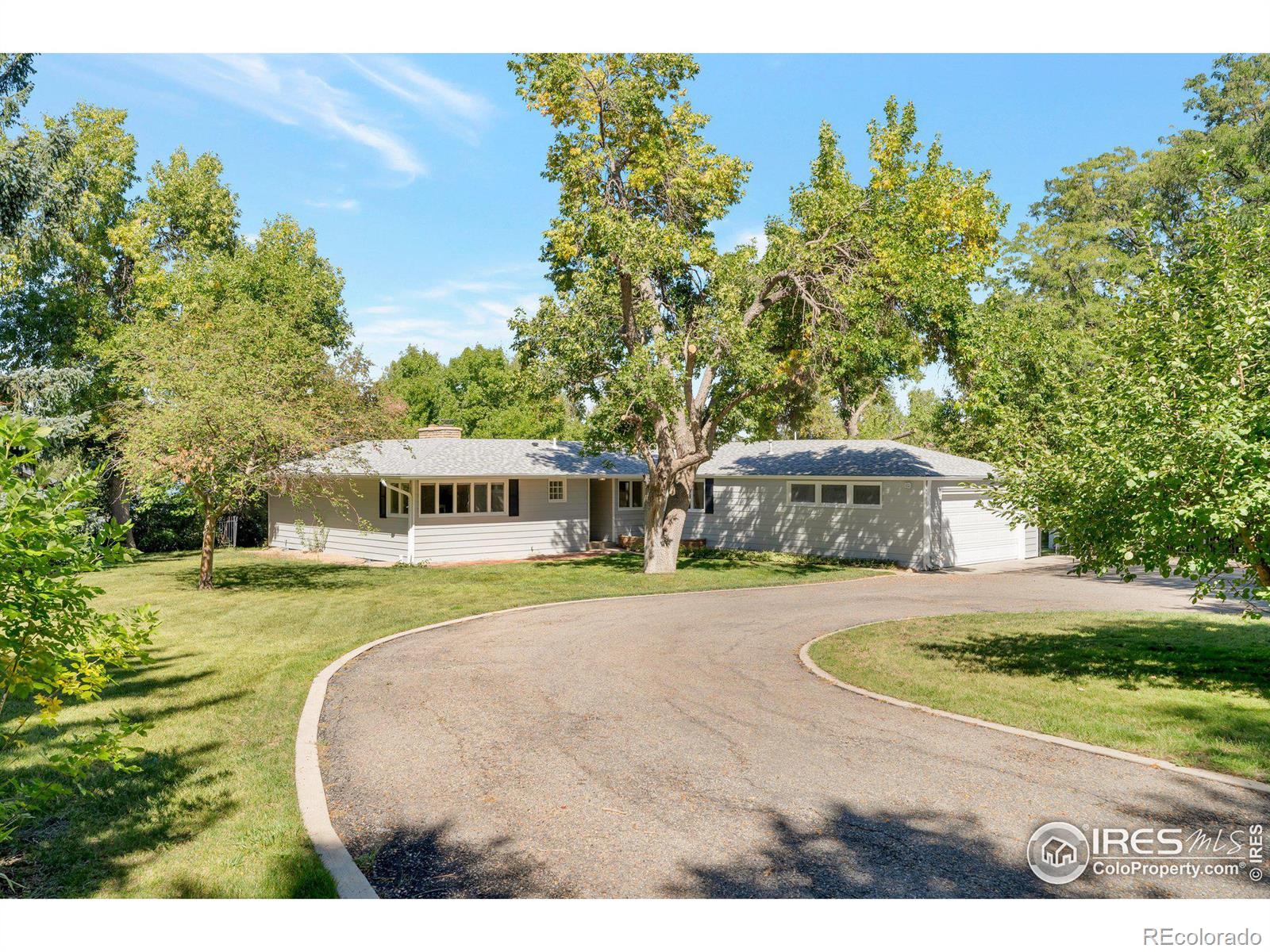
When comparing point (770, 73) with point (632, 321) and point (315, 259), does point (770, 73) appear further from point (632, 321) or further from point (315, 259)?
point (315, 259)

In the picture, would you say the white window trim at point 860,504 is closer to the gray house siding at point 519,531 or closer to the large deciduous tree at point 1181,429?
the gray house siding at point 519,531

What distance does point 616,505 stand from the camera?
32.1m

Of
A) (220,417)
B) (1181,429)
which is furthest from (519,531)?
(1181,429)

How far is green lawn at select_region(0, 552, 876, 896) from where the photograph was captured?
16.3ft

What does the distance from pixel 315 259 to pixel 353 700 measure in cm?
3693

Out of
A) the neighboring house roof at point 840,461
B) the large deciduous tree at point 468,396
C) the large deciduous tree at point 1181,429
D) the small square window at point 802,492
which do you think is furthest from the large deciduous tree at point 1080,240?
the large deciduous tree at point 468,396

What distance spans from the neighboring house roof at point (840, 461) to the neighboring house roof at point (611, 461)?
0.10 ft

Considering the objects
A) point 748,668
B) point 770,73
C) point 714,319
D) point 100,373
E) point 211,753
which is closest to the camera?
point 211,753

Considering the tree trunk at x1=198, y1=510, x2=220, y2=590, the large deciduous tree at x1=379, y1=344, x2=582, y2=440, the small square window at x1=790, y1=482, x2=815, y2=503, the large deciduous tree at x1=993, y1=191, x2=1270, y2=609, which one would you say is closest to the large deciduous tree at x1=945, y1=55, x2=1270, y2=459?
the small square window at x1=790, y1=482, x2=815, y2=503

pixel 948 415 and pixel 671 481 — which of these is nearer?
pixel 671 481

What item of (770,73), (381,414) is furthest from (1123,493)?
(381,414)

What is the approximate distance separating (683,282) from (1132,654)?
1610cm

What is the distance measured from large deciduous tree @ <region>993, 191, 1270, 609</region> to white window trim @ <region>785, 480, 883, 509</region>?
676 inches

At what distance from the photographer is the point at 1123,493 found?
343 inches
